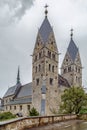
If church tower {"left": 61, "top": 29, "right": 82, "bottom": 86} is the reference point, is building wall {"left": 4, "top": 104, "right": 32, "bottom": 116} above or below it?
below

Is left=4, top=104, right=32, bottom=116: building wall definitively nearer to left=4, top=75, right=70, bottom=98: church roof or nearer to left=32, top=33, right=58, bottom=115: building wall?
left=4, top=75, right=70, bottom=98: church roof

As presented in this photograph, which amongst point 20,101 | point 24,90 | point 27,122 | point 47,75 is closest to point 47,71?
point 47,75

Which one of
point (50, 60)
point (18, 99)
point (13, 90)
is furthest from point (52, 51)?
point (13, 90)

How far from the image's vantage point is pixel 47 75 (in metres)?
70.9

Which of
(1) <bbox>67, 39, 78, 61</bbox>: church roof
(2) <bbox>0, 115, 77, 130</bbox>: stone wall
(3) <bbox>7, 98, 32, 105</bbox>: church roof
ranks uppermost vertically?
(1) <bbox>67, 39, 78, 61</bbox>: church roof

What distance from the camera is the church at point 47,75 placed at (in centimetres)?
6975

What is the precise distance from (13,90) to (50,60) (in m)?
29.3

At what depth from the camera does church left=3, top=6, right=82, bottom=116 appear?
69.8m

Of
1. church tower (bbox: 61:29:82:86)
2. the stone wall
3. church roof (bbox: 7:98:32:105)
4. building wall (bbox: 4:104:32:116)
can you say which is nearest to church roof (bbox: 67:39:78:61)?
church tower (bbox: 61:29:82:86)

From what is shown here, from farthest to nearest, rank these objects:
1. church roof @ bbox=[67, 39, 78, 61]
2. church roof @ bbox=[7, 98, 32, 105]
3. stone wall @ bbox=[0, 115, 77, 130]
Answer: church roof @ bbox=[67, 39, 78, 61] < church roof @ bbox=[7, 98, 32, 105] < stone wall @ bbox=[0, 115, 77, 130]

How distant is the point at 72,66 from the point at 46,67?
2032 cm

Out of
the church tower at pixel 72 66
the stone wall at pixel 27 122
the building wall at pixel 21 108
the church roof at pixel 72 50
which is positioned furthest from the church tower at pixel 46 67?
the stone wall at pixel 27 122

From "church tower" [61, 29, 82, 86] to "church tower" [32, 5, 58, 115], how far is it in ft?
47.5

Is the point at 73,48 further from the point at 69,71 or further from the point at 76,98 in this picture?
the point at 76,98
